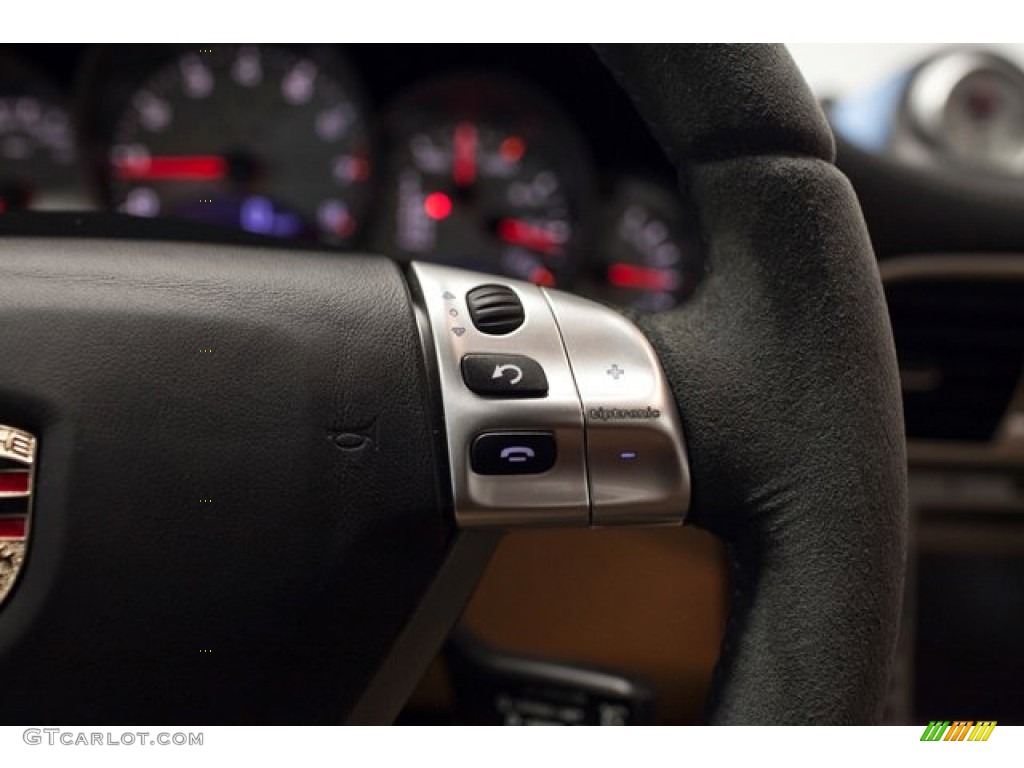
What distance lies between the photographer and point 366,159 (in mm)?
2326

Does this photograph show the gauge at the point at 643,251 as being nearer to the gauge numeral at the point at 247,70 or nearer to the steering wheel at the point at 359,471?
the gauge numeral at the point at 247,70

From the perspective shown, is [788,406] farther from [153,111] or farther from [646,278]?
[153,111]

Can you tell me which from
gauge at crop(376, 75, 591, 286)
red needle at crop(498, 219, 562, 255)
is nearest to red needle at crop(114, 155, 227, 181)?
gauge at crop(376, 75, 591, 286)

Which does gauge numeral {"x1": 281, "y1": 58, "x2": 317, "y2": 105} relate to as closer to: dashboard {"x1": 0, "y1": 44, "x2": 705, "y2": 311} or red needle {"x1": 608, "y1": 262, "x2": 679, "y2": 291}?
dashboard {"x1": 0, "y1": 44, "x2": 705, "y2": 311}

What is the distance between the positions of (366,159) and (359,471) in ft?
6.45

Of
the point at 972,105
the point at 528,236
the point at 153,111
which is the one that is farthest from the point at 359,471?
the point at 153,111

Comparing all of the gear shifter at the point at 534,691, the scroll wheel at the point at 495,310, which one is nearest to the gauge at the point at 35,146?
the gear shifter at the point at 534,691

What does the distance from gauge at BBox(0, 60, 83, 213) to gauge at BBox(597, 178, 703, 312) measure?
108 centimetres

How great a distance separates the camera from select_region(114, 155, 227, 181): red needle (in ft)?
7.51

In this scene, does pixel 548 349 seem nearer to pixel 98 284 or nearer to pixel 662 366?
pixel 662 366

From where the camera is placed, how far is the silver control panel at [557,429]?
16.7 inches

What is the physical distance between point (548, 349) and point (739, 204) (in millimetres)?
91

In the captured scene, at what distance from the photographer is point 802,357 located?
0.43m

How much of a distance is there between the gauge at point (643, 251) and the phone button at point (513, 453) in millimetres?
1905
